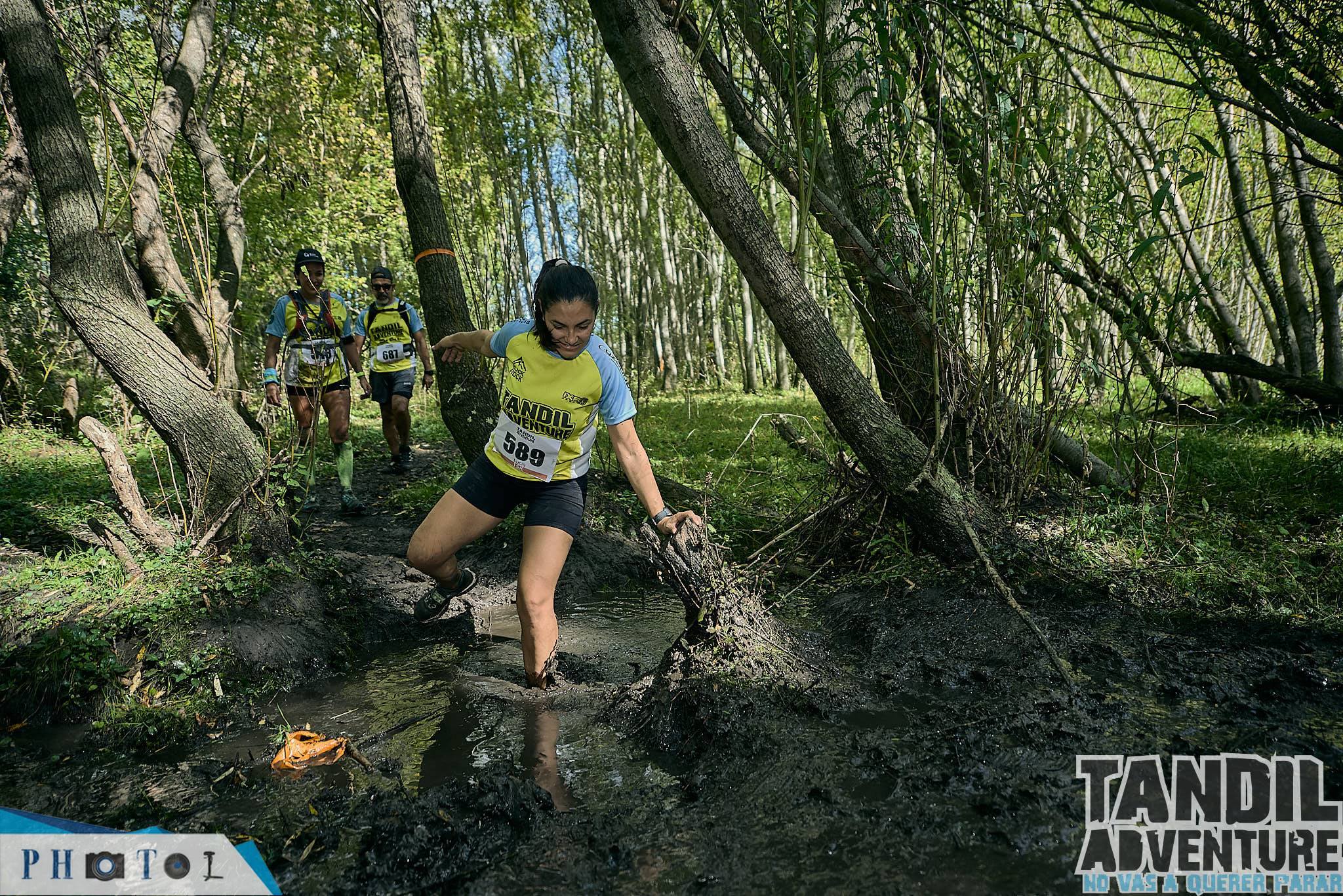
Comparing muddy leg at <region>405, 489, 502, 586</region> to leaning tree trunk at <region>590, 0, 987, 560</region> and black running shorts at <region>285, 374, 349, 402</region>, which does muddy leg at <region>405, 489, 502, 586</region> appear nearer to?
leaning tree trunk at <region>590, 0, 987, 560</region>

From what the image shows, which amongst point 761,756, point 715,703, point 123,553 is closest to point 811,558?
point 715,703

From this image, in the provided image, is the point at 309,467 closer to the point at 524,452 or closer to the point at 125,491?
the point at 125,491

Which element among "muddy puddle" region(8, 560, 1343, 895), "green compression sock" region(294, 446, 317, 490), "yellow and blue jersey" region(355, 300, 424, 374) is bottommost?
"muddy puddle" region(8, 560, 1343, 895)

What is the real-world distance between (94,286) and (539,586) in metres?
2.86

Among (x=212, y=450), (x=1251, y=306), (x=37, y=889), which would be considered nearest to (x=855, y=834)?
(x=37, y=889)

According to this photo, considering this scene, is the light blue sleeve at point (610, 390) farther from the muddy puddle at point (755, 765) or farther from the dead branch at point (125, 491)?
the dead branch at point (125, 491)

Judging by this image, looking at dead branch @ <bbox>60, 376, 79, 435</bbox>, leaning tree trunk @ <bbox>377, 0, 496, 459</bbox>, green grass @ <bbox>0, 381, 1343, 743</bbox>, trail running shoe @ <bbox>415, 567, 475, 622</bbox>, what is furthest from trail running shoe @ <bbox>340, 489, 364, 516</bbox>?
dead branch @ <bbox>60, 376, 79, 435</bbox>

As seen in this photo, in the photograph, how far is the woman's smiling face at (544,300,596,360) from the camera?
111 inches

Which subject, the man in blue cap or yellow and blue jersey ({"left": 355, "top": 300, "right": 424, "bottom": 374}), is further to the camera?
yellow and blue jersey ({"left": 355, "top": 300, "right": 424, "bottom": 374})

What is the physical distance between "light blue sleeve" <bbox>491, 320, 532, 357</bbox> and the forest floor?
1.48m

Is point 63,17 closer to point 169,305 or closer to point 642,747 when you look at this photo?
point 169,305

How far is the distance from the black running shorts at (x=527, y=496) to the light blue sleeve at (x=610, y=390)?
325 millimetres

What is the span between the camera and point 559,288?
9.22 feet

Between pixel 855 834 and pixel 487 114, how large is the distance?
6536 mm
